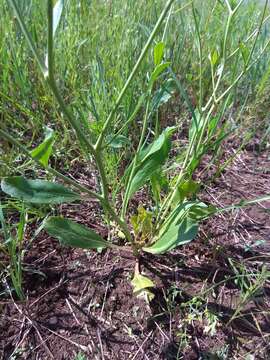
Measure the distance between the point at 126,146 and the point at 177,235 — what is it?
1.51 feet

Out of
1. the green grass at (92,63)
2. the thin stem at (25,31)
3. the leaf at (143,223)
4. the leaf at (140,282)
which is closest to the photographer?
the thin stem at (25,31)

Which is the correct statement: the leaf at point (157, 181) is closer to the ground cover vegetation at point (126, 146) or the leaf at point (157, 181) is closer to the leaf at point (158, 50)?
the ground cover vegetation at point (126, 146)

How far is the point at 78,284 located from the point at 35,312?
12 centimetres

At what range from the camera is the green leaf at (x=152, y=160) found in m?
0.82

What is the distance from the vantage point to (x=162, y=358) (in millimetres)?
751

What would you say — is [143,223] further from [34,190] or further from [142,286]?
[34,190]

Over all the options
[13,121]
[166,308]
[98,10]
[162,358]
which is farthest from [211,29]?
[162,358]

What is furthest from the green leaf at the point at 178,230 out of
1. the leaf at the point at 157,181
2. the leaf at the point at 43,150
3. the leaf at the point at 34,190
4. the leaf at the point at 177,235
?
the leaf at the point at 43,150

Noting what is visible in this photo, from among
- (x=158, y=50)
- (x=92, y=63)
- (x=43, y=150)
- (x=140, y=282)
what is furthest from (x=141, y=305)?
(x=92, y=63)

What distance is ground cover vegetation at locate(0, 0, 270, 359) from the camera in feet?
2.40

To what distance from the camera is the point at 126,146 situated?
1143 millimetres

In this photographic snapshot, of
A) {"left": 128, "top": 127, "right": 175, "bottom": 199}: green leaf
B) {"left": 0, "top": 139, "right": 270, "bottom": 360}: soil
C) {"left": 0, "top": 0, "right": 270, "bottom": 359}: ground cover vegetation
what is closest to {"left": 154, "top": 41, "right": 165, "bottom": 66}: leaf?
{"left": 0, "top": 0, "right": 270, "bottom": 359}: ground cover vegetation

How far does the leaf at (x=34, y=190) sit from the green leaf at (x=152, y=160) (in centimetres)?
17

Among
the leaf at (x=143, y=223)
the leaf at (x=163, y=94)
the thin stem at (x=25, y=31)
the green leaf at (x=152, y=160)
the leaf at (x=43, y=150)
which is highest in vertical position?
the thin stem at (x=25, y=31)
